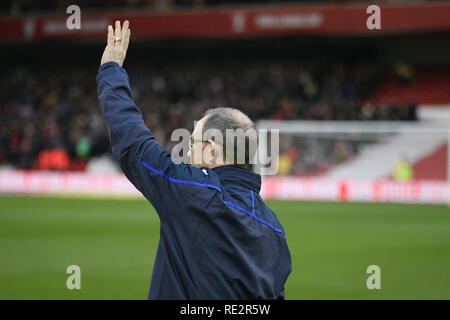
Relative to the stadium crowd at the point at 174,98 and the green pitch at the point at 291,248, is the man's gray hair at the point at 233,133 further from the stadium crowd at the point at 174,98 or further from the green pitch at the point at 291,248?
the stadium crowd at the point at 174,98

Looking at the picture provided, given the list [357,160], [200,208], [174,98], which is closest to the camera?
[200,208]

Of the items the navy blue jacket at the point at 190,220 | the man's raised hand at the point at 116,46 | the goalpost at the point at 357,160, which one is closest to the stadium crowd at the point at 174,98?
the goalpost at the point at 357,160

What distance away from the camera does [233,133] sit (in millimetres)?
3322

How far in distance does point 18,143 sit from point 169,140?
7.15 m

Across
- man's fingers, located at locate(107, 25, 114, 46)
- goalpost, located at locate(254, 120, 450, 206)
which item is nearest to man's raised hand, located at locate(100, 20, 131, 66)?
man's fingers, located at locate(107, 25, 114, 46)

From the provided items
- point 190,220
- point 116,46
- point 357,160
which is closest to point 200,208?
point 190,220

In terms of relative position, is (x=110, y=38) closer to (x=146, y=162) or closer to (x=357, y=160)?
(x=146, y=162)

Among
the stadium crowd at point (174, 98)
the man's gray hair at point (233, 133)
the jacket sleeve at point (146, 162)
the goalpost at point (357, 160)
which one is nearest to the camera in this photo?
the jacket sleeve at point (146, 162)

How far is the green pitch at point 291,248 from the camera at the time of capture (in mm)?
9516

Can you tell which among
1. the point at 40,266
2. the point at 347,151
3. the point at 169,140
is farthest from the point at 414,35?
the point at 40,266

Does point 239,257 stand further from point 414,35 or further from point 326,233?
point 414,35

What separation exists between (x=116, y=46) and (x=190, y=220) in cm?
89

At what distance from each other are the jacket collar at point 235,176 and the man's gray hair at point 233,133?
0.03 metres

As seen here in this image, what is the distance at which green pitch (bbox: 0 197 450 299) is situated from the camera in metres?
9.52
